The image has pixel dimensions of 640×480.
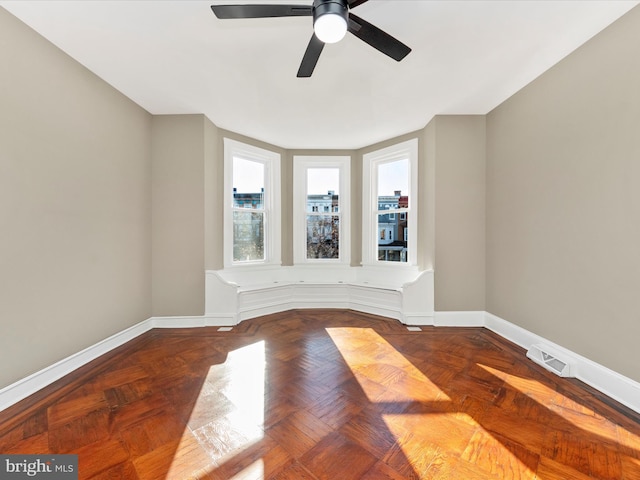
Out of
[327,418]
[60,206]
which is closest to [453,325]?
[327,418]

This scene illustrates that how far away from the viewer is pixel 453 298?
324 cm

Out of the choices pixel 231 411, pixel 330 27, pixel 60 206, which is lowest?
pixel 231 411

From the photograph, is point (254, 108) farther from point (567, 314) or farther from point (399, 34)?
point (567, 314)

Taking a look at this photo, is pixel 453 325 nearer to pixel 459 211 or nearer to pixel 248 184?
pixel 459 211

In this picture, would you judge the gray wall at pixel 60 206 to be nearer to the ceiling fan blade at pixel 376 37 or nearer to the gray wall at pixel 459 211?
the ceiling fan blade at pixel 376 37

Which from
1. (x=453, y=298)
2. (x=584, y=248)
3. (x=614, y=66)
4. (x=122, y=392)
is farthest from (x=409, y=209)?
(x=122, y=392)

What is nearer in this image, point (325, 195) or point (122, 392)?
point (122, 392)

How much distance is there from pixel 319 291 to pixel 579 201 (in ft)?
9.93

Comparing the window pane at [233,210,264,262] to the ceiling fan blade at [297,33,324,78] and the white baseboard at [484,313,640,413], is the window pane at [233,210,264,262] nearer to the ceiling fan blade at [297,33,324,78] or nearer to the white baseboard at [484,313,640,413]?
the ceiling fan blade at [297,33,324,78]

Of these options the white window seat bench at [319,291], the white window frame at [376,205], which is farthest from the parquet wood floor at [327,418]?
the white window frame at [376,205]

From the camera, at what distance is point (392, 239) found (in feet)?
13.4

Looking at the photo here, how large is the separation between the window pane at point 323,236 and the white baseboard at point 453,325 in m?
1.70

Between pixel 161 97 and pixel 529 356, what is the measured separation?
4340 millimetres

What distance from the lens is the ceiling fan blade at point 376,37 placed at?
1.45 m
